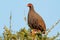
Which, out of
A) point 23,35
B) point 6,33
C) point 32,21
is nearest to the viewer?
point 23,35

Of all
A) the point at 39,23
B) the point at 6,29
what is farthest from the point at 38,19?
the point at 6,29

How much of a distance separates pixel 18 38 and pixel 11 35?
0.41ft

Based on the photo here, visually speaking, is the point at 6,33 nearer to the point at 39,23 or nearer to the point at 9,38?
the point at 9,38

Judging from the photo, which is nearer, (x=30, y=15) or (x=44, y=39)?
(x=44, y=39)

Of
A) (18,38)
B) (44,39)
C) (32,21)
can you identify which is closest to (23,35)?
(18,38)

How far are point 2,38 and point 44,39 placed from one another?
388 mm

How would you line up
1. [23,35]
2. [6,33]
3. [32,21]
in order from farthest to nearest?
[32,21], [6,33], [23,35]

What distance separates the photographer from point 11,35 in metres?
2.16

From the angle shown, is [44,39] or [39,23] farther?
[39,23]

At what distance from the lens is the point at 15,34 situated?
217cm

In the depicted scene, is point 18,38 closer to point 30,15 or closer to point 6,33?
point 6,33

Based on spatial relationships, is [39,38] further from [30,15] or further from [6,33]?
[30,15]

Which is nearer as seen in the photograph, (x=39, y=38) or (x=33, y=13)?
(x=39, y=38)

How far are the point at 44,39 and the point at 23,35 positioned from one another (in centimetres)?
21
